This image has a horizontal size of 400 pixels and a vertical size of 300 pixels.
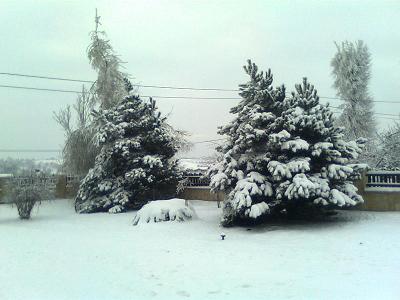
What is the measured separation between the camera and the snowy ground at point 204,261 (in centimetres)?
607

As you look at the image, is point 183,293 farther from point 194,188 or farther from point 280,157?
point 194,188

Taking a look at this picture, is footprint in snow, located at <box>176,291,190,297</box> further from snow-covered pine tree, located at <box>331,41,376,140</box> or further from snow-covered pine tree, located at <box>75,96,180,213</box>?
snow-covered pine tree, located at <box>331,41,376,140</box>

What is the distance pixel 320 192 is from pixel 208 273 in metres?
4.87

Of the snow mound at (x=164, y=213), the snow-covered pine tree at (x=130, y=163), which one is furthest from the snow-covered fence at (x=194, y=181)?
the snow mound at (x=164, y=213)

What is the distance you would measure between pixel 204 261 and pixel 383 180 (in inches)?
314

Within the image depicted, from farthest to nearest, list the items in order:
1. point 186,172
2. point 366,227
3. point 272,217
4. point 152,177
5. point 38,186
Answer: point 186,172 → point 152,177 → point 38,186 → point 272,217 → point 366,227

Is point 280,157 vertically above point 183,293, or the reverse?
point 280,157

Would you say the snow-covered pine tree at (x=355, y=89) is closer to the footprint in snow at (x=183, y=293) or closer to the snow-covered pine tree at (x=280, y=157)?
the snow-covered pine tree at (x=280, y=157)

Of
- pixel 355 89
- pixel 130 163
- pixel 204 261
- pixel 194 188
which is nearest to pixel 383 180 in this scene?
pixel 204 261

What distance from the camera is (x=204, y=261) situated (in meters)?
7.87

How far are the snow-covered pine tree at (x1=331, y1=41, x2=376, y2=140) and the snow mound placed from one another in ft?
63.3

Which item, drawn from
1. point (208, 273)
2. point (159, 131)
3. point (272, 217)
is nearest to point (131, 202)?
point (159, 131)

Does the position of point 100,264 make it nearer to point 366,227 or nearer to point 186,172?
point 366,227

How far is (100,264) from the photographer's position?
778 centimetres
